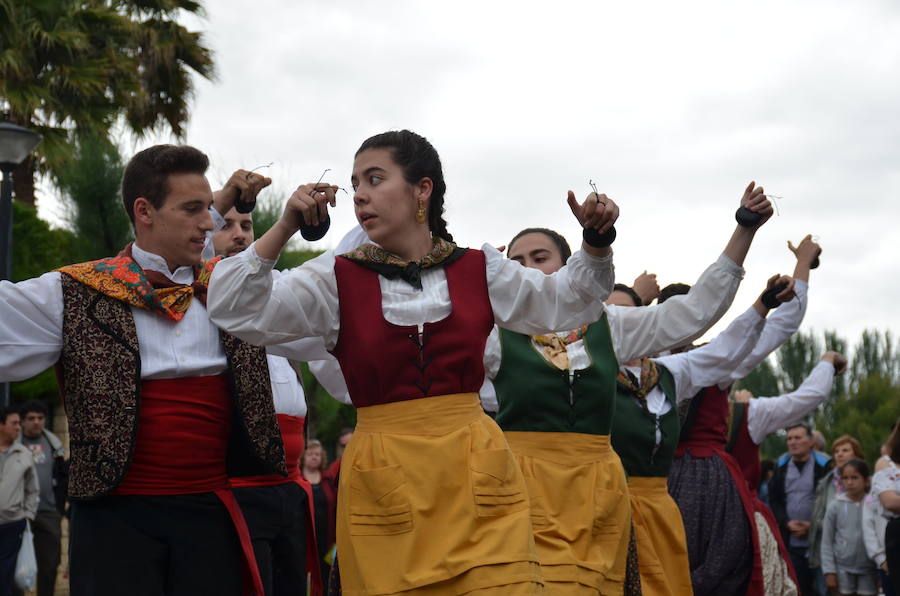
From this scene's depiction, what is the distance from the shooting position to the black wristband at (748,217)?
4074 mm

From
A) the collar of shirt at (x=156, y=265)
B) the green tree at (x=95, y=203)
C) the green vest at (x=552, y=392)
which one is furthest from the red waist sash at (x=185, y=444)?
the green tree at (x=95, y=203)

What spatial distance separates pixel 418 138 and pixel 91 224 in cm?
1128

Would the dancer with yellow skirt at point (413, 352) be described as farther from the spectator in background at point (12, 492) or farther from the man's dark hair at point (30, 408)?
the man's dark hair at point (30, 408)

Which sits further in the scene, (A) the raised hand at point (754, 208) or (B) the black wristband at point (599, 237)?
(A) the raised hand at point (754, 208)

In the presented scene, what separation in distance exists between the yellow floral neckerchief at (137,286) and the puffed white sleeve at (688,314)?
1621 mm

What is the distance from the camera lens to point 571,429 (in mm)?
5039

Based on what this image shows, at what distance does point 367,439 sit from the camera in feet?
11.9

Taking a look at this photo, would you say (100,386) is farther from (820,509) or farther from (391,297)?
(820,509)

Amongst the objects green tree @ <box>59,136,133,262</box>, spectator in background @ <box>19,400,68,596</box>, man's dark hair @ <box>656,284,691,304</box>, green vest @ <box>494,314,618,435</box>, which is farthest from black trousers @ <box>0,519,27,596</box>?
green vest @ <box>494,314,618,435</box>

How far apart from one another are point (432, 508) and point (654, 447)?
106 inches

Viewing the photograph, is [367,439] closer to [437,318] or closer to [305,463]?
[437,318]

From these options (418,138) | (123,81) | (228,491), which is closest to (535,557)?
(228,491)

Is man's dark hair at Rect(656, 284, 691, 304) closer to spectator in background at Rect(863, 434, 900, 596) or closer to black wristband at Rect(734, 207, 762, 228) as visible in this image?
black wristband at Rect(734, 207, 762, 228)

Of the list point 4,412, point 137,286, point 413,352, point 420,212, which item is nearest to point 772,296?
point 420,212
